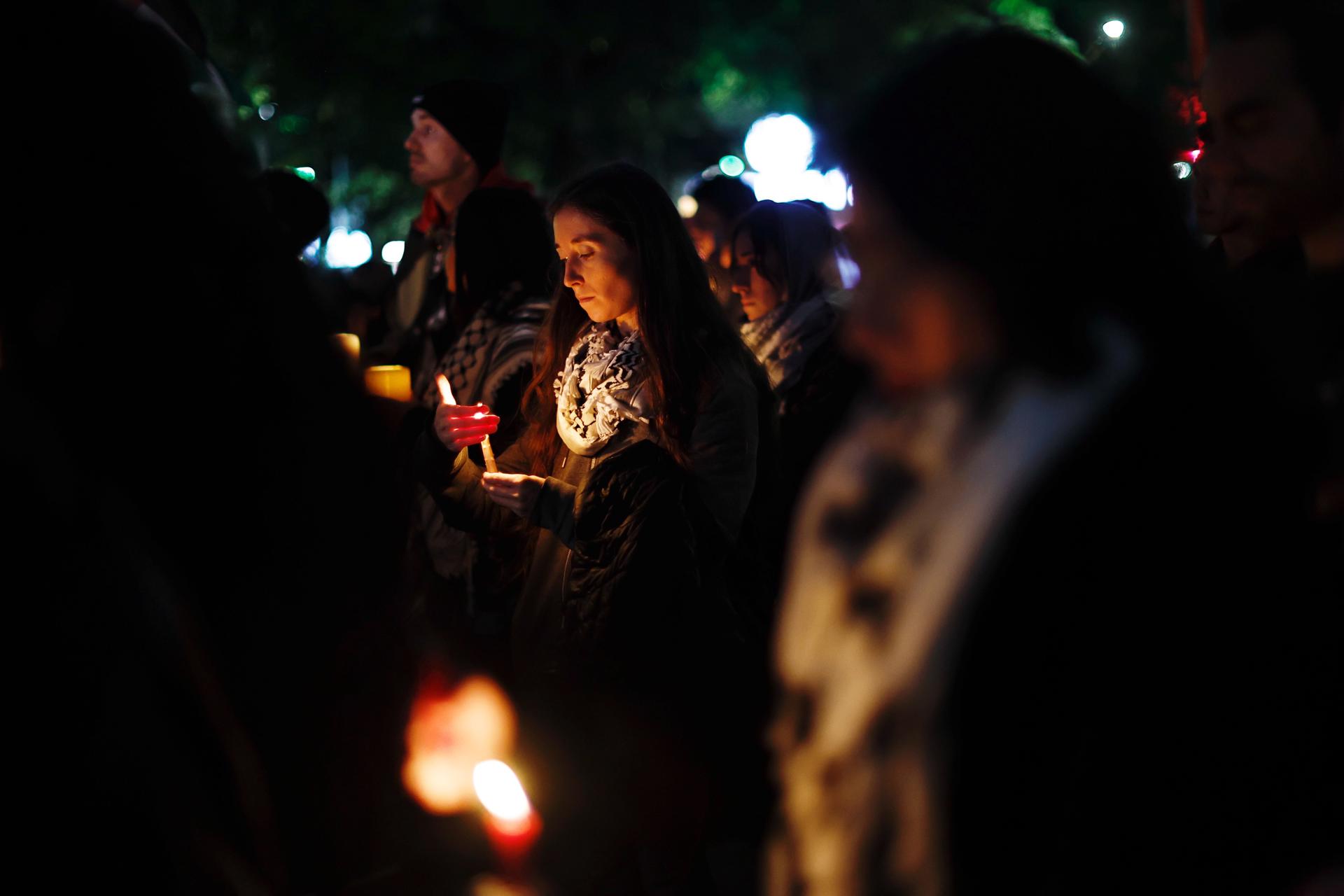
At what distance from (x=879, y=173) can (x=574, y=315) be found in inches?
103

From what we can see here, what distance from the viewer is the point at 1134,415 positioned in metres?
1.25

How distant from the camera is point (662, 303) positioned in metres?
3.65

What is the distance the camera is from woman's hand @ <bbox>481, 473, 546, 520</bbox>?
355 centimetres

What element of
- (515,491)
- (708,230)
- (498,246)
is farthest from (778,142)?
(515,491)

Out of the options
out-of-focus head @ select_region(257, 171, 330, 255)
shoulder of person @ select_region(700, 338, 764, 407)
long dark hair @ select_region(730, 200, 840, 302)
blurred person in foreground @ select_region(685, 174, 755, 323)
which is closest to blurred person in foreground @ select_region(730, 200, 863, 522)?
long dark hair @ select_region(730, 200, 840, 302)

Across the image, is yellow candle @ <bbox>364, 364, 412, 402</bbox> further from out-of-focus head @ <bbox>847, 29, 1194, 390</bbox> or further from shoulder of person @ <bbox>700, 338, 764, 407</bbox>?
out-of-focus head @ <bbox>847, 29, 1194, 390</bbox>

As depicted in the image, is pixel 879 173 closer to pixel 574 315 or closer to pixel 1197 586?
pixel 1197 586

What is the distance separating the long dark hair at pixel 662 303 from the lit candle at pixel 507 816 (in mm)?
2084

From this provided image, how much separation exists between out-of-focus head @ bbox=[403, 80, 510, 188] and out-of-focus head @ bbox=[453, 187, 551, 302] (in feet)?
3.05

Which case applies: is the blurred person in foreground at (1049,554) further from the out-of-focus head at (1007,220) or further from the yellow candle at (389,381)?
the yellow candle at (389,381)

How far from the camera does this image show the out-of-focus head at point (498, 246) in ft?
16.4

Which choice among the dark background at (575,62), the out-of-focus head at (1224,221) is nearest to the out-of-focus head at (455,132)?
the out-of-focus head at (1224,221)

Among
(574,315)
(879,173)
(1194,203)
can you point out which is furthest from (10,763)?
(1194,203)

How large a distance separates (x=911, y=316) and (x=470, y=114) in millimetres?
4935
